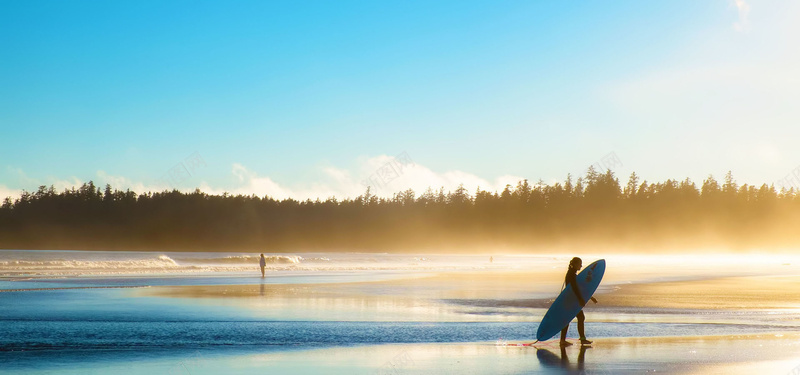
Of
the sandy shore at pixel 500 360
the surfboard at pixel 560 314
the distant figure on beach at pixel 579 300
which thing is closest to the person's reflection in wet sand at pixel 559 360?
the sandy shore at pixel 500 360

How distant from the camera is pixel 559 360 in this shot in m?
12.2

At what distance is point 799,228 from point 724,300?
185364mm

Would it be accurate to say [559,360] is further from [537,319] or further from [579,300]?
[537,319]

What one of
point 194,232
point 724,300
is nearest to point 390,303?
point 724,300

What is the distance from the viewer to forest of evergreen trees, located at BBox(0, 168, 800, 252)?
609ft

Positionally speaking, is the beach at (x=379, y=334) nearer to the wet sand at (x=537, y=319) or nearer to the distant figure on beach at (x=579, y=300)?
the wet sand at (x=537, y=319)

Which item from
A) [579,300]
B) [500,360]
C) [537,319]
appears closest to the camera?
[500,360]

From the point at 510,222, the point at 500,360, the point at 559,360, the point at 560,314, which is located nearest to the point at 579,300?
the point at 560,314

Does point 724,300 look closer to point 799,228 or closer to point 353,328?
point 353,328

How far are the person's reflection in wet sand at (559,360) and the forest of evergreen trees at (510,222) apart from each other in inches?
7037

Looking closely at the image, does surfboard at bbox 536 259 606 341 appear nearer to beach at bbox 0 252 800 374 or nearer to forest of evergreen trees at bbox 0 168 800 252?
beach at bbox 0 252 800 374

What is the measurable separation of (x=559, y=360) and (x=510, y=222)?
188 meters

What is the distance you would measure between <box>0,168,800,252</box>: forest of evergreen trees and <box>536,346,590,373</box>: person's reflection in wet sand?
179m

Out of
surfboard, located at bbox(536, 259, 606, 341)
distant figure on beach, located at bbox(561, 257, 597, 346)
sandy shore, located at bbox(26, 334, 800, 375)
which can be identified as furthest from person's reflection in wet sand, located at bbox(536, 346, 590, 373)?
surfboard, located at bbox(536, 259, 606, 341)
